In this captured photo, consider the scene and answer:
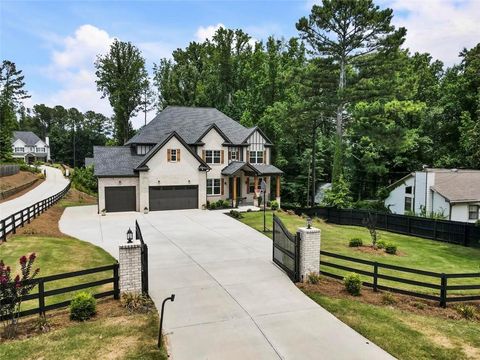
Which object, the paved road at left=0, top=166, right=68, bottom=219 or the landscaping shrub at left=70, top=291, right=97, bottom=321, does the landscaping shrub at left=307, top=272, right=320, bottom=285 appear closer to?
the landscaping shrub at left=70, top=291, right=97, bottom=321

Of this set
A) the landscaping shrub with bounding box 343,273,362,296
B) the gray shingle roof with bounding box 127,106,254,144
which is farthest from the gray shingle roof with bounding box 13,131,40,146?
the landscaping shrub with bounding box 343,273,362,296

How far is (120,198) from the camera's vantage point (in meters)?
30.6

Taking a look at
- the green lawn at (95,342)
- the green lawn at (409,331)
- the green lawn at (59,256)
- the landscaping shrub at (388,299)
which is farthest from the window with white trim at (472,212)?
the green lawn at (95,342)

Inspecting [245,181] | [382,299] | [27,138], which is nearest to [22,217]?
[382,299]

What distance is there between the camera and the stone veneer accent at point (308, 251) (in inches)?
480

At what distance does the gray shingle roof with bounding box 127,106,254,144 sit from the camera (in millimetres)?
34688

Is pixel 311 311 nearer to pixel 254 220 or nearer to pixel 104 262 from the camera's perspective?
pixel 104 262

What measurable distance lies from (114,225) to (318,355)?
19713mm

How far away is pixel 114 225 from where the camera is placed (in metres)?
24.3

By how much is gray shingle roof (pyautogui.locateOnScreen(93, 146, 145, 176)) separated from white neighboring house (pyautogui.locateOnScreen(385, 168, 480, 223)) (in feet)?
82.7

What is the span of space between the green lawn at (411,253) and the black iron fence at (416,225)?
2.23 feet

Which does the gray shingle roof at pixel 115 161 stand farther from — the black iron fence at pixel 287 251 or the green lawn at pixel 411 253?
the black iron fence at pixel 287 251

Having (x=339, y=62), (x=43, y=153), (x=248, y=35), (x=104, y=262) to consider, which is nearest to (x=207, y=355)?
(x=104, y=262)

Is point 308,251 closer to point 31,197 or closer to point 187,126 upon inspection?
point 187,126
